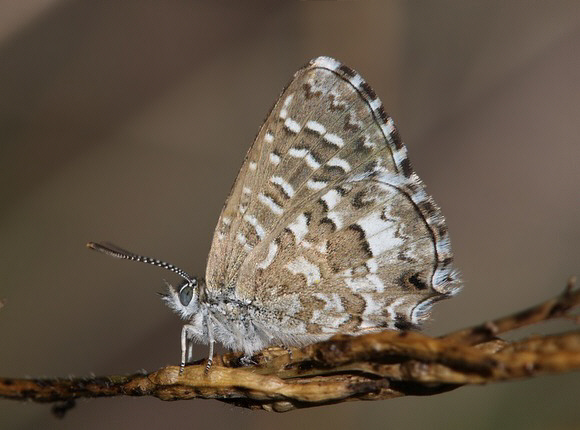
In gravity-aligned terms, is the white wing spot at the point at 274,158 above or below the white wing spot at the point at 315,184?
above

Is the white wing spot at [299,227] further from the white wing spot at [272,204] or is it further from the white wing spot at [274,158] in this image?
the white wing spot at [274,158]

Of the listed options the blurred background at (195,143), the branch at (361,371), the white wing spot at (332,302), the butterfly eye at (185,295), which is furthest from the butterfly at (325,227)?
the blurred background at (195,143)

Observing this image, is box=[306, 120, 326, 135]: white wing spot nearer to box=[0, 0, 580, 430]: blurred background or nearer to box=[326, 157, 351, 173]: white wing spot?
box=[326, 157, 351, 173]: white wing spot

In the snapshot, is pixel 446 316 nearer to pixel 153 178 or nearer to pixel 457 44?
pixel 457 44

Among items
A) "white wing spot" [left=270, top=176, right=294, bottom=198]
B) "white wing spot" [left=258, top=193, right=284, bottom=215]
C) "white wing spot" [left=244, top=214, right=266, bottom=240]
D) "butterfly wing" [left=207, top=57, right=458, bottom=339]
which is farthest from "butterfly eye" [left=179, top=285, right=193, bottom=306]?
"white wing spot" [left=270, top=176, right=294, bottom=198]

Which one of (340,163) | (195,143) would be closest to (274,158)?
(340,163)

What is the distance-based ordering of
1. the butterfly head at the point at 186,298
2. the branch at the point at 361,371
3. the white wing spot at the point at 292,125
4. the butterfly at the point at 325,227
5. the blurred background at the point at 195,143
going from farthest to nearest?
the blurred background at the point at 195,143 < the butterfly head at the point at 186,298 < the white wing spot at the point at 292,125 < the butterfly at the point at 325,227 < the branch at the point at 361,371
